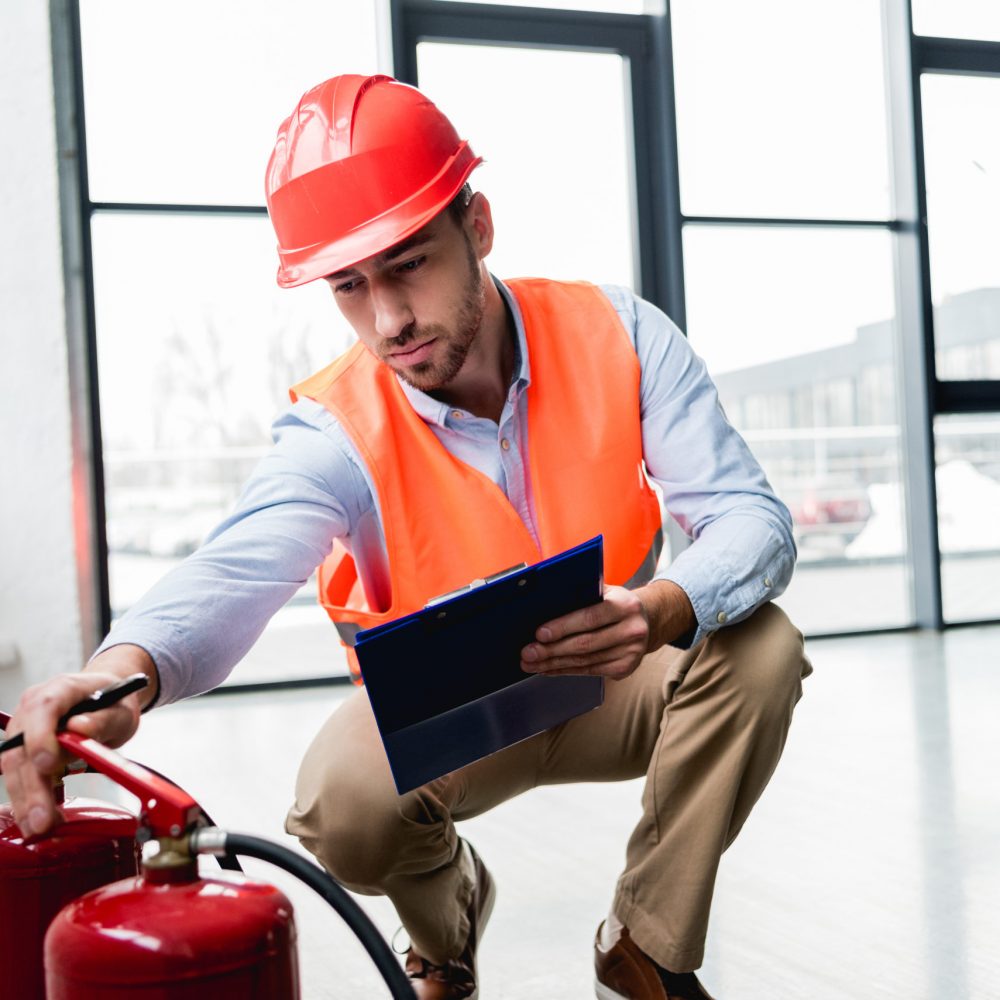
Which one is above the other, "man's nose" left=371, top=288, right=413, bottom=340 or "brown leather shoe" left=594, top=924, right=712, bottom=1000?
"man's nose" left=371, top=288, right=413, bottom=340

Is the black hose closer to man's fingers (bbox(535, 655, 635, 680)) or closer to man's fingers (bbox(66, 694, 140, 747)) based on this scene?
man's fingers (bbox(66, 694, 140, 747))

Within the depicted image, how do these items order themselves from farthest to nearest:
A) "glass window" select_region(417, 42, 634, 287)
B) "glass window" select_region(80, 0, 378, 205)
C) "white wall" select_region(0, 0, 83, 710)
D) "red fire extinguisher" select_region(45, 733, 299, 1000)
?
"glass window" select_region(417, 42, 634, 287)
"glass window" select_region(80, 0, 378, 205)
"white wall" select_region(0, 0, 83, 710)
"red fire extinguisher" select_region(45, 733, 299, 1000)

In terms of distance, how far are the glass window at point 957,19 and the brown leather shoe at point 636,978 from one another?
4552mm

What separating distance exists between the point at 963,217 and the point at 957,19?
2.62 feet

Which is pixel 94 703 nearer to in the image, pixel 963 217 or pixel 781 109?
pixel 781 109

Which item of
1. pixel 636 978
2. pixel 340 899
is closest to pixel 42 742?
pixel 340 899

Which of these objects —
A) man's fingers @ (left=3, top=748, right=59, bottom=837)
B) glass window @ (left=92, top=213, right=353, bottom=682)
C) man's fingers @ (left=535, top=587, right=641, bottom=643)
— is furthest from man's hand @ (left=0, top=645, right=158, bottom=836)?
glass window @ (left=92, top=213, right=353, bottom=682)

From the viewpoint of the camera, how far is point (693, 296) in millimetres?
4707

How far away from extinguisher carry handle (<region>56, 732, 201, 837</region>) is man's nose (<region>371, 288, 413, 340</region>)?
2.08 ft

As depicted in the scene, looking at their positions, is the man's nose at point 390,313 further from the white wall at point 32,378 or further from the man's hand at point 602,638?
the white wall at point 32,378

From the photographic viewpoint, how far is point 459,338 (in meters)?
1.42

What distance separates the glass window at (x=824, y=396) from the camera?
4.84 m

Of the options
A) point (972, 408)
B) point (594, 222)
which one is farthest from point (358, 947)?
point (972, 408)

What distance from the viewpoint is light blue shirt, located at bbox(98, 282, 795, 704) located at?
1134 mm
